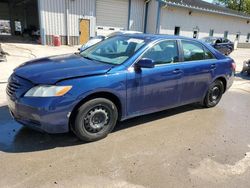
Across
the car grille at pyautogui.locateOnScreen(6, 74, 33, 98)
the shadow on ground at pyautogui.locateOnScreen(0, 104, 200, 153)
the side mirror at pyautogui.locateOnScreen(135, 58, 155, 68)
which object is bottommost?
the shadow on ground at pyautogui.locateOnScreen(0, 104, 200, 153)

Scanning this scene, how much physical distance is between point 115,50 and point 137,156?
6.47ft

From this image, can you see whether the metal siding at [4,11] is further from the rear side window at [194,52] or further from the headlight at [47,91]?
the headlight at [47,91]

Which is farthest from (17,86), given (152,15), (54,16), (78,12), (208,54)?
(152,15)

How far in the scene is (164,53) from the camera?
4.48 meters

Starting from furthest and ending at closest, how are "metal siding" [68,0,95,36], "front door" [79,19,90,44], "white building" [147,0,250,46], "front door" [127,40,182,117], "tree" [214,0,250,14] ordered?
1. "tree" [214,0,250,14]
2. "white building" [147,0,250,46]
3. "front door" [79,19,90,44]
4. "metal siding" [68,0,95,36]
5. "front door" [127,40,182,117]

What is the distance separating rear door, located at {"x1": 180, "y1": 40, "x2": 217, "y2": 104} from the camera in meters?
4.77

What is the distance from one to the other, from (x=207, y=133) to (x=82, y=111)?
2.30 m

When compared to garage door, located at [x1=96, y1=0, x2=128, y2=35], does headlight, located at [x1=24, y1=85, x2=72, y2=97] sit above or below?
below

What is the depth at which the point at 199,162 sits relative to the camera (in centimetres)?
343

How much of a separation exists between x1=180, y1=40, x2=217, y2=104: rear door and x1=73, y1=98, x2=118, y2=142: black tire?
1.65 meters

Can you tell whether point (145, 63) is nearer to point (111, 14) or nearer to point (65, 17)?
point (65, 17)

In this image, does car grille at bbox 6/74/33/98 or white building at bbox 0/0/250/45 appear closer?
car grille at bbox 6/74/33/98

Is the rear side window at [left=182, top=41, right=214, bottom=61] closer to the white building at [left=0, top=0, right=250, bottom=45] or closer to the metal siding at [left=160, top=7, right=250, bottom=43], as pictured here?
the white building at [left=0, top=0, right=250, bottom=45]

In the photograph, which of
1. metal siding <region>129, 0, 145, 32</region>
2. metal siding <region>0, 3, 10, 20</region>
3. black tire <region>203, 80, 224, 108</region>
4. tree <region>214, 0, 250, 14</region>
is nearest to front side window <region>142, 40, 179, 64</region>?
black tire <region>203, 80, 224, 108</region>
